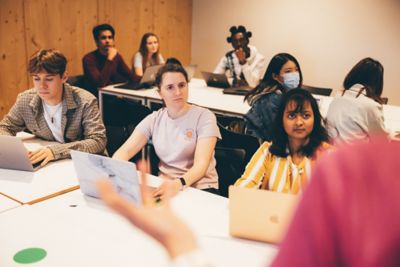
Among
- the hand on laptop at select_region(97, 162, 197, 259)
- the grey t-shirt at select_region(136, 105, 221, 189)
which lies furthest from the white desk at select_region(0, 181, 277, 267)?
the hand on laptop at select_region(97, 162, 197, 259)

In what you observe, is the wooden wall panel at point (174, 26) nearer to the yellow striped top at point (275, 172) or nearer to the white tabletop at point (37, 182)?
the white tabletop at point (37, 182)

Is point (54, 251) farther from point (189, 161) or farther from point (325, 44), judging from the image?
point (325, 44)

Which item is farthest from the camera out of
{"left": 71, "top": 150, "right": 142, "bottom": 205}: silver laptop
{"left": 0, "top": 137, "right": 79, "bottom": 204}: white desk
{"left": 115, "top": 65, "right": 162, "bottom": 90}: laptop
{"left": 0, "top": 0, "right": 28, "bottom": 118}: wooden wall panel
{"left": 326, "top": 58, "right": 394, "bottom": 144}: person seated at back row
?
{"left": 0, "top": 0, "right": 28, "bottom": 118}: wooden wall panel

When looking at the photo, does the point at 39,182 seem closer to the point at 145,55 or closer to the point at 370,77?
the point at 370,77

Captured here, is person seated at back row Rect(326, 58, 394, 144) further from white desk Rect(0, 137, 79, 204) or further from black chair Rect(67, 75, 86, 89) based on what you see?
Result: black chair Rect(67, 75, 86, 89)

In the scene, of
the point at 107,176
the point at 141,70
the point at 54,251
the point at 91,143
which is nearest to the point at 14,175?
the point at 91,143

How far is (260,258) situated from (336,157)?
983 millimetres

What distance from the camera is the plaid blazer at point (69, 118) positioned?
245 cm

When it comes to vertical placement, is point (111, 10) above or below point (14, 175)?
above

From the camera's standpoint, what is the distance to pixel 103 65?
4926mm

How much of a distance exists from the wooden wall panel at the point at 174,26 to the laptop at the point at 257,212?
544 cm

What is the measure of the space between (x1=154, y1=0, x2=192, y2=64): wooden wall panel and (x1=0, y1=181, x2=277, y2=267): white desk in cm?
513

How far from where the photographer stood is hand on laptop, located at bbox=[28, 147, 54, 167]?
2.10 meters

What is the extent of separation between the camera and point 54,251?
4.45ft
